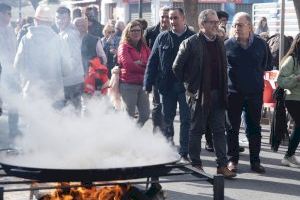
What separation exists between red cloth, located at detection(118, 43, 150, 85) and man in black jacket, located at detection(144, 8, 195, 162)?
0.78 metres

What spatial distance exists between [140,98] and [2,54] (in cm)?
198

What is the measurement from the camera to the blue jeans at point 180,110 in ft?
27.2

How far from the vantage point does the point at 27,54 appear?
322 inches

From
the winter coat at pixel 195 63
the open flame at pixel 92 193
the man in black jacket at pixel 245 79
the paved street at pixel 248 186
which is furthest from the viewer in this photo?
the man in black jacket at pixel 245 79

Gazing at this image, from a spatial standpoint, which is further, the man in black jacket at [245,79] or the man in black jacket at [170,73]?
the man in black jacket at [170,73]

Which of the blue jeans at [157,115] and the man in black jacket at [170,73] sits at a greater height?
the man in black jacket at [170,73]

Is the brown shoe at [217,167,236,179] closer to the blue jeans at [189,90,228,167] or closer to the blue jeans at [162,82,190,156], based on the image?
the blue jeans at [189,90,228,167]

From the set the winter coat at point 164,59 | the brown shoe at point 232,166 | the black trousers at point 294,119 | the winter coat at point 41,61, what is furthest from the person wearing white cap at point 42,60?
the black trousers at point 294,119

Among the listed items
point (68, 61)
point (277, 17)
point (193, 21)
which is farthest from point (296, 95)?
point (277, 17)

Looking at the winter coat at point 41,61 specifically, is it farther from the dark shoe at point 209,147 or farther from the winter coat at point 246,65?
the dark shoe at point 209,147

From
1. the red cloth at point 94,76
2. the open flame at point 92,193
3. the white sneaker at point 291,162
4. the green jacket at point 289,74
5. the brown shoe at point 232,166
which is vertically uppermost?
the green jacket at point 289,74

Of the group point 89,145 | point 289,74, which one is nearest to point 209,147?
point 289,74

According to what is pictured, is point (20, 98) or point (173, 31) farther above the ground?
point (173, 31)

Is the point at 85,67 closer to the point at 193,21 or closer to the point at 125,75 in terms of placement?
the point at 125,75
